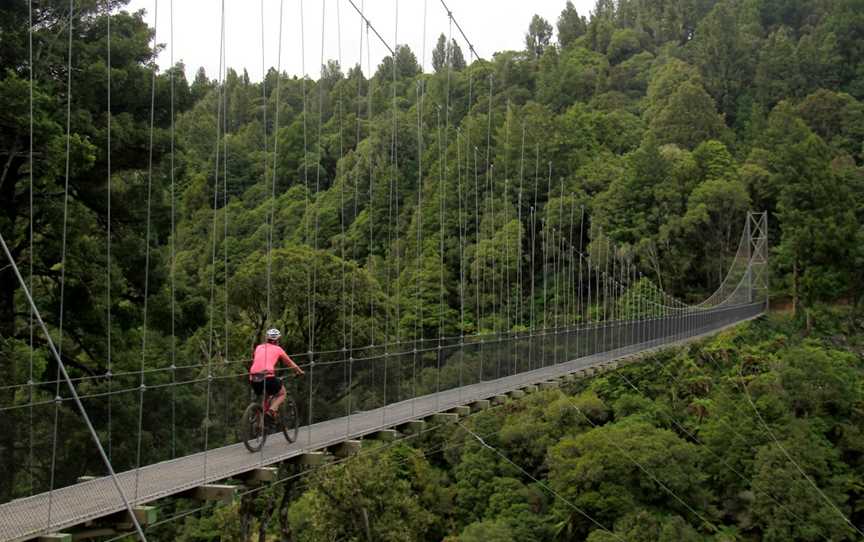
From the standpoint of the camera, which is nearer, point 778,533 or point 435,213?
point 778,533

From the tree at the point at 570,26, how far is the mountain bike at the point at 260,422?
87511 mm

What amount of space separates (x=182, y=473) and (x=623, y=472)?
19.1m

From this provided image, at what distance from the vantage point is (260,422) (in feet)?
22.5

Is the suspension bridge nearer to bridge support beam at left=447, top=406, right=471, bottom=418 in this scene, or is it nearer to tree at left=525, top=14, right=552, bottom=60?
bridge support beam at left=447, top=406, right=471, bottom=418

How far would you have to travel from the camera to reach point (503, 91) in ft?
218

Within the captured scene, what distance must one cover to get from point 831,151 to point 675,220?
466 inches

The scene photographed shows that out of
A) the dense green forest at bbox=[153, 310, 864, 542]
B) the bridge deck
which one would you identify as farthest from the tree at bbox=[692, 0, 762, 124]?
the bridge deck

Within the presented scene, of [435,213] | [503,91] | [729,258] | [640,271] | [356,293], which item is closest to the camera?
[356,293]

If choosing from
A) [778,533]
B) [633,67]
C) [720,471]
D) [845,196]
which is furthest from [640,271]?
[633,67]

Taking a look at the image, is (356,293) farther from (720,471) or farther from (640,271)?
Result: (640,271)

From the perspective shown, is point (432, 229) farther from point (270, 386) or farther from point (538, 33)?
point (538, 33)

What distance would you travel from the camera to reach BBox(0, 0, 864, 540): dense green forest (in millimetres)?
10953

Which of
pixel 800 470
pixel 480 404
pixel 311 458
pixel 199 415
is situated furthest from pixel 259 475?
pixel 800 470

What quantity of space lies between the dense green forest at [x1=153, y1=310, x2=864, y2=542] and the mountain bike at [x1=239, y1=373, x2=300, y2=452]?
36.6ft
